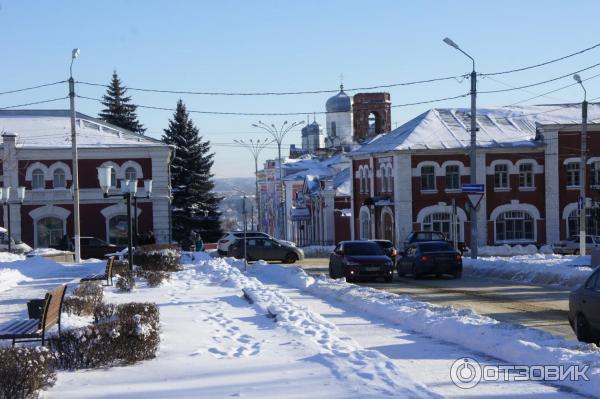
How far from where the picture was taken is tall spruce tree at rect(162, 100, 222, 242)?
74562mm

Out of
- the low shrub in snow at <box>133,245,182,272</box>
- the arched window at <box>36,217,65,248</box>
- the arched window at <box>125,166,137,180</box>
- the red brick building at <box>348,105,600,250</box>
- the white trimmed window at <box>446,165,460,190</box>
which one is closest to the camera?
the low shrub in snow at <box>133,245,182,272</box>

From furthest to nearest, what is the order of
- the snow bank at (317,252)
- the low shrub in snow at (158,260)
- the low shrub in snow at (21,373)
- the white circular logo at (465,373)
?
1. the snow bank at (317,252)
2. the low shrub in snow at (158,260)
3. the white circular logo at (465,373)
4. the low shrub in snow at (21,373)

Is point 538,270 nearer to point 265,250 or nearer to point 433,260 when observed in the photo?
point 433,260

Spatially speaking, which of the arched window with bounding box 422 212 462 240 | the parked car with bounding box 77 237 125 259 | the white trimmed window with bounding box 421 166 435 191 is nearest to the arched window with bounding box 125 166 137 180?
the parked car with bounding box 77 237 125 259

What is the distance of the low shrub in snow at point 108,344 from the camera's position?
1030 centimetres

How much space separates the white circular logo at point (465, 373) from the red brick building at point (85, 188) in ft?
144

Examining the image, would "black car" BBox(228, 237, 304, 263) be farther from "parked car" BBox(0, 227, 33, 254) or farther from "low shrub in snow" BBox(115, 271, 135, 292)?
"low shrub in snow" BBox(115, 271, 135, 292)

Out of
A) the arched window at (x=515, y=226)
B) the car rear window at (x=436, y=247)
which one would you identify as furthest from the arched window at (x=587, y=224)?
the car rear window at (x=436, y=247)

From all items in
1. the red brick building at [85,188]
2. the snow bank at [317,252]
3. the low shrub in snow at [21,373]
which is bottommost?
the snow bank at [317,252]

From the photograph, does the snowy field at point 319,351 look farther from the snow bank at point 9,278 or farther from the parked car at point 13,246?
the parked car at point 13,246

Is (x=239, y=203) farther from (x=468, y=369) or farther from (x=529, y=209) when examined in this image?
(x=529, y=209)

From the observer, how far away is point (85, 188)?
53.3m

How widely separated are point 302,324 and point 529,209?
4557 centimetres

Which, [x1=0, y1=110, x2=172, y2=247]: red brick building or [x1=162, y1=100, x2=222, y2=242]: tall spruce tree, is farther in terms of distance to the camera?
[x1=162, y1=100, x2=222, y2=242]: tall spruce tree
